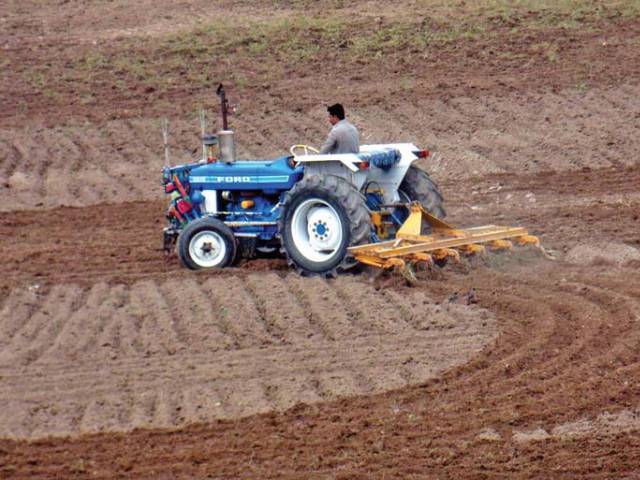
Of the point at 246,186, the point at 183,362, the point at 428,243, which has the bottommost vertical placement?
the point at 183,362

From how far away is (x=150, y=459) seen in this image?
8.45 metres

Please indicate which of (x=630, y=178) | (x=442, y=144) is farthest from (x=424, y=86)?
(x=630, y=178)

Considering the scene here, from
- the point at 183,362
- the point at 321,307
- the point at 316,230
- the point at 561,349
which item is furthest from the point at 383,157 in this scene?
the point at 183,362

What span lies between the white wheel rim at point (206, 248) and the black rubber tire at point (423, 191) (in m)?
2.06

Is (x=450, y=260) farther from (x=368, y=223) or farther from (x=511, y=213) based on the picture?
(x=511, y=213)

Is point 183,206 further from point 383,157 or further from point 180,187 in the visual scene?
point 383,157

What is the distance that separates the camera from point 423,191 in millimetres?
14117

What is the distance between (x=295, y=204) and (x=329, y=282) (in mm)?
883

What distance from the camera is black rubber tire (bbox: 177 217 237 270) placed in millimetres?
13789

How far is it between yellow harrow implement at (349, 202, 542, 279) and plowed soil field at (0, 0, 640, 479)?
21cm

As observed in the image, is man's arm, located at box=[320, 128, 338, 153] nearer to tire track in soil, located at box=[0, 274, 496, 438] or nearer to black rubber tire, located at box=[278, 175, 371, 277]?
black rubber tire, located at box=[278, 175, 371, 277]

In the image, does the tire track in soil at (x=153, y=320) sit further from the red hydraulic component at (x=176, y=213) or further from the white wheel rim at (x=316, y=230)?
the white wheel rim at (x=316, y=230)

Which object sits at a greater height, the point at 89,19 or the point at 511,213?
the point at 89,19

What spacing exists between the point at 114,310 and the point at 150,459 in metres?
3.84
